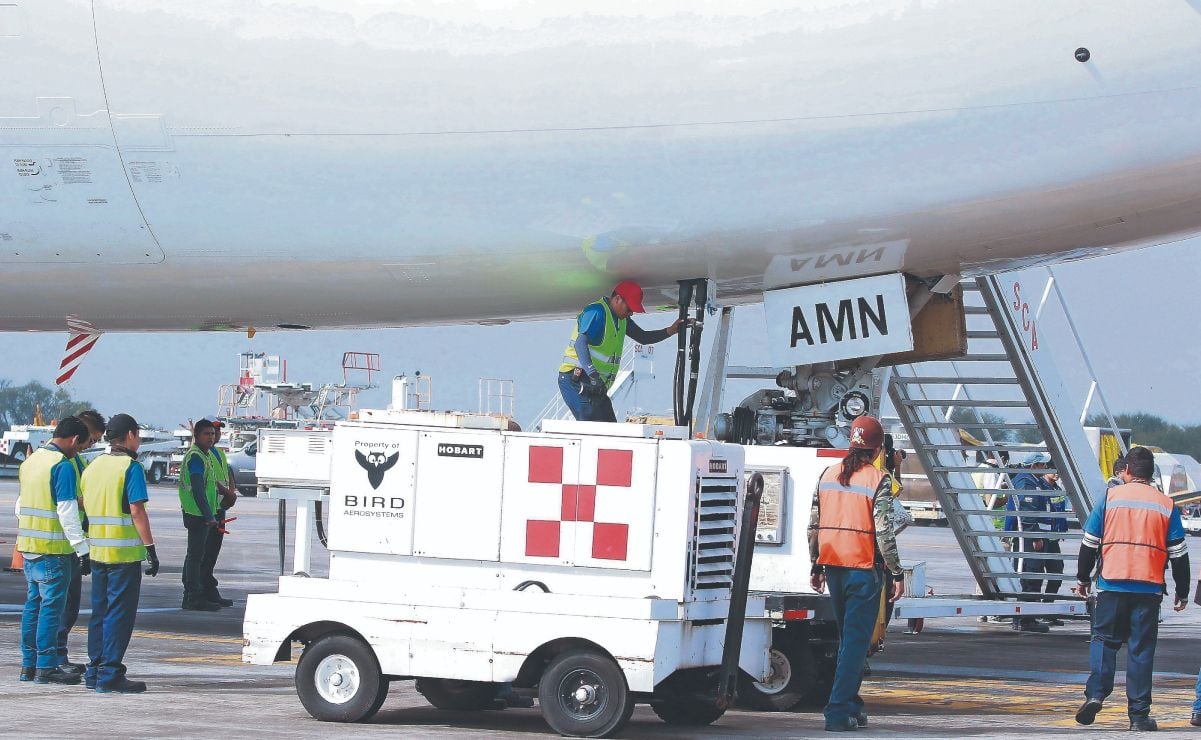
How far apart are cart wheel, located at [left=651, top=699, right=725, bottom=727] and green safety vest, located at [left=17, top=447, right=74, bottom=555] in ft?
13.2

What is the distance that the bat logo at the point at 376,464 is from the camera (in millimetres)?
8898

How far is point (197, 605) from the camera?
1567cm

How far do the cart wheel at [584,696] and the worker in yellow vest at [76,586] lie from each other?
3441mm

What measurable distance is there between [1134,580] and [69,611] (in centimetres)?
687

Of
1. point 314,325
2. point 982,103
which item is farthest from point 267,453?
point 982,103

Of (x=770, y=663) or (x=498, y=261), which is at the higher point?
(x=498, y=261)

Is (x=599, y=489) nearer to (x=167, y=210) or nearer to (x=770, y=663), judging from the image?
(x=770, y=663)

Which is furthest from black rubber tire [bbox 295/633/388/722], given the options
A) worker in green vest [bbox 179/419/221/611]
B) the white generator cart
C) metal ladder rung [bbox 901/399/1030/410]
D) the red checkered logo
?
metal ladder rung [bbox 901/399/1030/410]

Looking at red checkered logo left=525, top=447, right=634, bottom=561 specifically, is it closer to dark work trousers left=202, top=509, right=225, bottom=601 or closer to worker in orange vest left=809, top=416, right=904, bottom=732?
worker in orange vest left=809, top=416, right=904, bottom=732

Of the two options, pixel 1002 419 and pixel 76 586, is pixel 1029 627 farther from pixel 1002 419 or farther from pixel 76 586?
pixel 76 586

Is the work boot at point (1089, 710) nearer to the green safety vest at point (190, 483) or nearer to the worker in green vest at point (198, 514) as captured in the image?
the worker in green vest at point (198, 514)

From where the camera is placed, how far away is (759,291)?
10398 millimetres

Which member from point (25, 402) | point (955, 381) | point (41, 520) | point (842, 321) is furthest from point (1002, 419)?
point (25, 402)

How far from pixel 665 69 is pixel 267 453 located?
363cm
